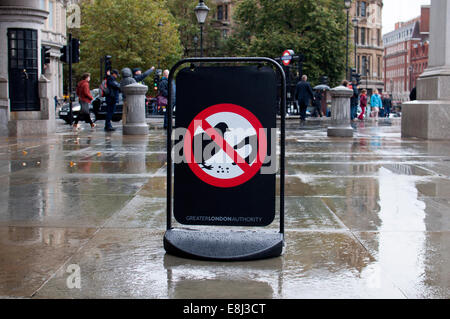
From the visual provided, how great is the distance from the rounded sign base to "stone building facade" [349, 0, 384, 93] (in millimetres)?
93293

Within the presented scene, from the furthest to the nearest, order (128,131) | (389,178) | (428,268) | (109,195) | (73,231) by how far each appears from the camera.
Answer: (128,131), (389,178), (109,195), (73,231), (428,268)

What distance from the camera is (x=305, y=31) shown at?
57.0 meters

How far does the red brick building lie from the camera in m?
143

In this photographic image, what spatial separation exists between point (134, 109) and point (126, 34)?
126ft

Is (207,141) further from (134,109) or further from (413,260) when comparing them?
(134,109)

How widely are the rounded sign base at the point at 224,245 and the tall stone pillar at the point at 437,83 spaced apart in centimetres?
1158

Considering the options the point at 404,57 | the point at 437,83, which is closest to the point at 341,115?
the point at 437,83

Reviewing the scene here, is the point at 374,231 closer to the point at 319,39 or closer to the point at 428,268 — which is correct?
the point at 428,268

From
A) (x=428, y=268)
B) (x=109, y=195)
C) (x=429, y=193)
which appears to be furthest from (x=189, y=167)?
(x=429, y=193)

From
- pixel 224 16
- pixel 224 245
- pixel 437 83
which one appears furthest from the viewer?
pixel 224 16

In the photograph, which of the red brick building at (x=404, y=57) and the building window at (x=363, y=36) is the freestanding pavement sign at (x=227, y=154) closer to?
the building window at (x=363, y=36)

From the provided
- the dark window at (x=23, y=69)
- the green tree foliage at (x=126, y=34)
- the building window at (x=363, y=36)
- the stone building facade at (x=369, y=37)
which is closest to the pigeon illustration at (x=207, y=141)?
the dark window at (x=23, y=69)

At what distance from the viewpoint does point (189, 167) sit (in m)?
4.38

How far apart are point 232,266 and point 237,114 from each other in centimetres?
102
